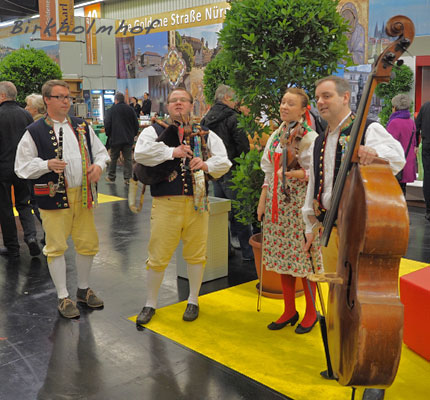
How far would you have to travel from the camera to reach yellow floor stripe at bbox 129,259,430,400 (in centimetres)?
279

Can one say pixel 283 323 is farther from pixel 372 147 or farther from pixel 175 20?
pixel 175 20

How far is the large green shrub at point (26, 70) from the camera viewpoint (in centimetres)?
711

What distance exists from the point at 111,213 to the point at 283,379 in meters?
4.88

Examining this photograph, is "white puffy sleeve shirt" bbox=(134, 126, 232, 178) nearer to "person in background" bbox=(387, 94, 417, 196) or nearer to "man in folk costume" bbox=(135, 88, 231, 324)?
"man in folk costume" bbox=(135, 88, 231, 324)

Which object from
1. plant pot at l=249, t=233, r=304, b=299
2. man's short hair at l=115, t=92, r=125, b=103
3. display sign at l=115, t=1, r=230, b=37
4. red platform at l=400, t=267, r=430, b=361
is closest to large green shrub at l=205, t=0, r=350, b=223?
plant pot at l=249, t=233, r=304, b=299

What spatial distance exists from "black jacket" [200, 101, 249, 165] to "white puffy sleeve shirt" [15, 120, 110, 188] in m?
1.56

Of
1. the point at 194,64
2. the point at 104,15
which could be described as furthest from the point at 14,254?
the point at 104,15

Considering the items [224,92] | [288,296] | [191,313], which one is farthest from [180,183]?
[224,92]

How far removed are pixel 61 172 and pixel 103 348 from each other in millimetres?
1230

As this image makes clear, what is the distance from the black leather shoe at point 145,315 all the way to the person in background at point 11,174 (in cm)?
209

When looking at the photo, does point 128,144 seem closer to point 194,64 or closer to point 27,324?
point 27,324

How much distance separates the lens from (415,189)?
7949 millimetres

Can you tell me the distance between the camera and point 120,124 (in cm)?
972

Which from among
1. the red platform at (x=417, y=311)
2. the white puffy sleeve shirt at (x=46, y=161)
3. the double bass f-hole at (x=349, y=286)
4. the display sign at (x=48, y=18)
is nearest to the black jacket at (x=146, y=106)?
the display sign at (x=48, y=18)
